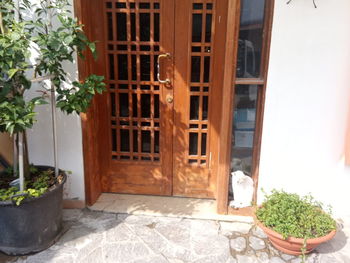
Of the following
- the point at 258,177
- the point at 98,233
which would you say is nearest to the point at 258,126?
the point at 258,177

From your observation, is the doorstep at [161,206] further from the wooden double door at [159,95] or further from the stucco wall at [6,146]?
the stucco wall at [6,146]

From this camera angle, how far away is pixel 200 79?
295 cm

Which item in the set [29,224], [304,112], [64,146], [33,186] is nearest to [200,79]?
[304,112]

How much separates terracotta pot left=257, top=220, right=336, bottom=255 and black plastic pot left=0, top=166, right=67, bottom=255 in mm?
1618

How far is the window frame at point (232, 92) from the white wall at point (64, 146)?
4.27 feet

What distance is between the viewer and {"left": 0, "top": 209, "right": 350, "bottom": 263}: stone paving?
94.2 inches

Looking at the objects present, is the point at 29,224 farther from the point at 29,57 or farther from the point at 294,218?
the point at 294,218

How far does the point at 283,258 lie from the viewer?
240 centimetres

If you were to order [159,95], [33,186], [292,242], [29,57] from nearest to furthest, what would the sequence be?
1. [29,57]
2. [292,242]
3. [33,186]
4. [159,95]

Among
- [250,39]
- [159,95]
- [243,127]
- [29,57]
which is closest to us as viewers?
[29,57]

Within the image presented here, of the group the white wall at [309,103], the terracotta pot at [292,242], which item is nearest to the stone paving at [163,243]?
the terracotta pot at [292,242]

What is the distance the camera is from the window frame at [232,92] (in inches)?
98.7

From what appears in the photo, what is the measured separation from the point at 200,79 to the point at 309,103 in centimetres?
97

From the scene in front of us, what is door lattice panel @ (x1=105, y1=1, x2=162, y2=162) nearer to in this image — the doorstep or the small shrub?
the doorstep
